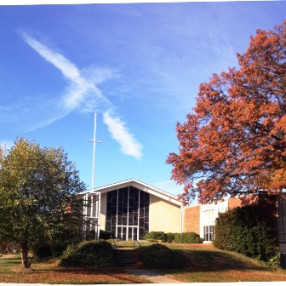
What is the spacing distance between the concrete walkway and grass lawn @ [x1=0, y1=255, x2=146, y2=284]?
19.7 inches

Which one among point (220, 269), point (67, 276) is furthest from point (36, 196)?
point (220, 269)

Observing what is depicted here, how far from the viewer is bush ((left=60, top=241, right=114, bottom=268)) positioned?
20344mm

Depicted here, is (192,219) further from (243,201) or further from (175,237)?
(243,201)

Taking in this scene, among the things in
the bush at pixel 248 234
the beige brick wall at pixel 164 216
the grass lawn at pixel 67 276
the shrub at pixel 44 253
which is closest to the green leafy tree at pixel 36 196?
the grass lawn at pixel 67 276

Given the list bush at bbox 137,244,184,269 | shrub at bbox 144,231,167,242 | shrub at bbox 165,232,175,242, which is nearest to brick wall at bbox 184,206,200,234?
shrub at bbox 165,232,175,242

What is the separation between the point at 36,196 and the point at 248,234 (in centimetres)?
1382

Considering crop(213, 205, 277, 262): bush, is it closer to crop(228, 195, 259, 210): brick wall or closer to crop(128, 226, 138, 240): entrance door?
crop(228, 195, 259, 210): brick wall

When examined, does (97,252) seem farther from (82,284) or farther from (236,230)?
(236,230)

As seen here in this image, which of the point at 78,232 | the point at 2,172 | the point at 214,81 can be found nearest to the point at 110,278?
the point at 78,232

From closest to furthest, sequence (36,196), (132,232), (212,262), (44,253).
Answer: (36,196)
(212,262)
(44,253)
(132,232)

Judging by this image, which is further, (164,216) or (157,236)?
(164,216)

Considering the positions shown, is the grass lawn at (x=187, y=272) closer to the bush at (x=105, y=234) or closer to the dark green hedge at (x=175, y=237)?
the dark green hedge at (x=175, y=237)

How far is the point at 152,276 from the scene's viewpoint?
1875 cm

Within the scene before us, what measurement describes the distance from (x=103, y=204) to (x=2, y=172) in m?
21.5
